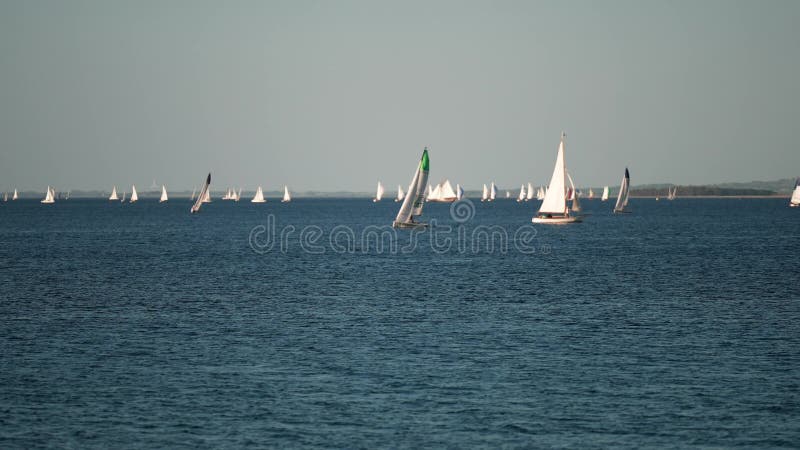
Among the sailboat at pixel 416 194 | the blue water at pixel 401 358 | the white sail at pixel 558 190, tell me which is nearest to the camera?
the blue water at pixel 401 358

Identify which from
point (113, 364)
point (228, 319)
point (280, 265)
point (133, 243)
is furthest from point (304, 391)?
point (133, 243)

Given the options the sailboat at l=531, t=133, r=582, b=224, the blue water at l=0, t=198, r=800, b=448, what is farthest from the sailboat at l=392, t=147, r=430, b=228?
the blue water at l=0, t=198, r=800, b=448

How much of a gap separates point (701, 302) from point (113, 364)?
121ft

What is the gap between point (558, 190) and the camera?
5571 inches

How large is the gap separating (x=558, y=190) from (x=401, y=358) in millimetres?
104959

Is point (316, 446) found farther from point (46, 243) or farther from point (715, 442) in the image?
point (46, 243)

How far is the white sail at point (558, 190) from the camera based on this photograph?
13300 centimetres

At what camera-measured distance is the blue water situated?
29.1 metres

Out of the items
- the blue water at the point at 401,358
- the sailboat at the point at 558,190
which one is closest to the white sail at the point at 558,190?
the sailboat at the point at 558,190

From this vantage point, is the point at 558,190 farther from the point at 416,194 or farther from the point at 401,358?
the point at 401,358

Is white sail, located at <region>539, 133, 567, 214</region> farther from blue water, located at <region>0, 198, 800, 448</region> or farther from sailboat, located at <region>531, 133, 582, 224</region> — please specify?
blue water, located at <region>0, 198, 800, 448</region>

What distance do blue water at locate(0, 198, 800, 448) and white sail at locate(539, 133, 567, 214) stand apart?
169 ft

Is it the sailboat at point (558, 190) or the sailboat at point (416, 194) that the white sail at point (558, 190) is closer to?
the sailboat at point (558, 190)

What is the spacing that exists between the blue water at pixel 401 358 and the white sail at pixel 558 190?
169ft
